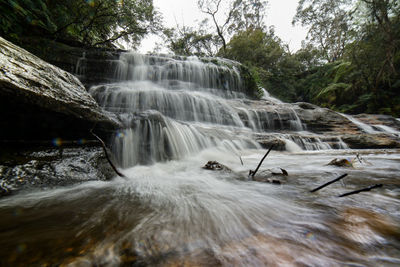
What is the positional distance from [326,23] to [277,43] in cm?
967

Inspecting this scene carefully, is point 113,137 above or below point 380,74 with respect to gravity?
below

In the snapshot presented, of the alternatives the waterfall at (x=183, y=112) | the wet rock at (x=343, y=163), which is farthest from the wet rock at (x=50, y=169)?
the wet rock at (x=343, y=163)

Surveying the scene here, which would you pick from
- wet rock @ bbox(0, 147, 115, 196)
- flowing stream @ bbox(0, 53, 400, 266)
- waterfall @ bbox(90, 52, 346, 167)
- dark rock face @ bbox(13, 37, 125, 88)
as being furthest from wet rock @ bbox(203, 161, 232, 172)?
dark rock face @ bbox(13, 37, 125, 88)

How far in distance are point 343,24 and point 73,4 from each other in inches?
1059

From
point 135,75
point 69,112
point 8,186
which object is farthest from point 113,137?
point 135,75

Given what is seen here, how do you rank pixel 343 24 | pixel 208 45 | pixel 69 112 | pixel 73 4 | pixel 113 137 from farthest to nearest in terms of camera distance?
1. pixel 208 45
2. pixel 343 24
3. pixel 73 4
4. pixel 113 137
5. pixel 69 112

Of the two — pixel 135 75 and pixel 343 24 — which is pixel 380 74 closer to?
pixel 135 75

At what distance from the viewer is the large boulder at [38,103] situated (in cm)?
170

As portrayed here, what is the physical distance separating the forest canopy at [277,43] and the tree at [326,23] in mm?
117

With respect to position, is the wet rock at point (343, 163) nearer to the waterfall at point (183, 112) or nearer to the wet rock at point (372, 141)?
the waterfall at point (183, 112)

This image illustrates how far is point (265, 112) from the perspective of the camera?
8000 mm

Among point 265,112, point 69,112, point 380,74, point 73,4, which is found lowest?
point 69,112

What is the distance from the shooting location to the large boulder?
1.70m

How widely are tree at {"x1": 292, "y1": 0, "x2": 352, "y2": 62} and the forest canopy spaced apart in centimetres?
12
